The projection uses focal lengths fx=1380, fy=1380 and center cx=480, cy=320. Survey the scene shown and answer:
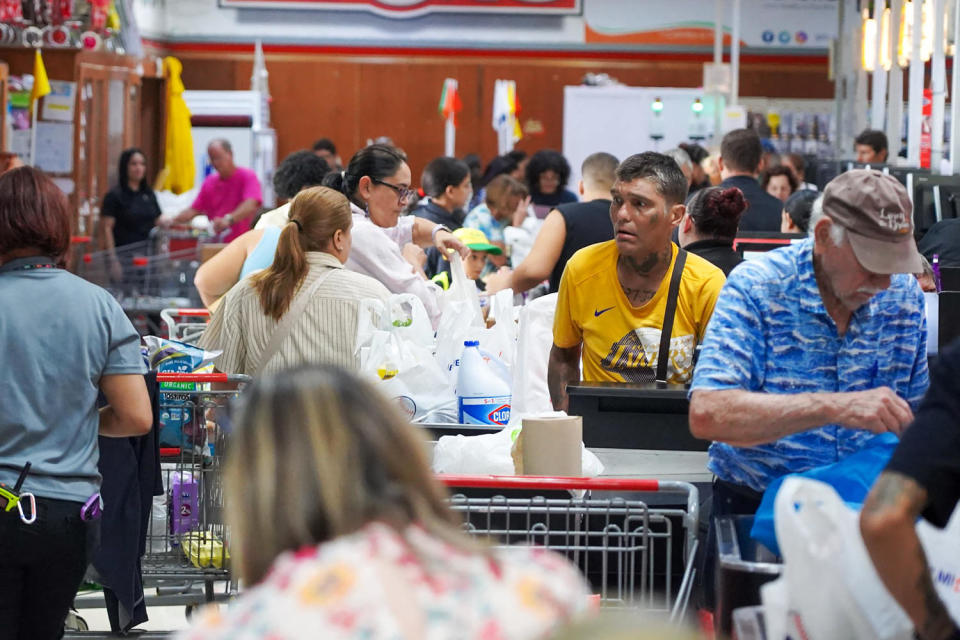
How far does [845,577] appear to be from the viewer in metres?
1.98

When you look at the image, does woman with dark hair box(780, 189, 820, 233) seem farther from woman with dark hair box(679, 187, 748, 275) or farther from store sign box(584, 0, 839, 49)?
store sign box(584, 0, 839, 49)

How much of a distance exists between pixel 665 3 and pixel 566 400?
16.3 meters

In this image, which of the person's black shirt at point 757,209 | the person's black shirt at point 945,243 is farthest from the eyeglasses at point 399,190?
the person's black shirt at point 757,209

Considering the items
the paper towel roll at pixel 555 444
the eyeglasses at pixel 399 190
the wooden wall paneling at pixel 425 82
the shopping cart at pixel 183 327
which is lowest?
the paper towel roll at pixel 555 444

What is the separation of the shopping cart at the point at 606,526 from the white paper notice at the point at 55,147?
35.6ft

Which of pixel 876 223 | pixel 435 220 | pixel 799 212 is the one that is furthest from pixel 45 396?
pixel 435 220

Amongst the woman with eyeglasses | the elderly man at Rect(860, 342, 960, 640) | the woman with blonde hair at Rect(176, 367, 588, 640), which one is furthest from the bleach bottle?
the woman with blonde hair at Rect(176, 367, 588, 640)

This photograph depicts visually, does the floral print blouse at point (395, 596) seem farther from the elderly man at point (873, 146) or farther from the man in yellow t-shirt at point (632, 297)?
the elderly man at point (873, 146)

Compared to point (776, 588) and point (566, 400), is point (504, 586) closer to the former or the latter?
point (776, 588)

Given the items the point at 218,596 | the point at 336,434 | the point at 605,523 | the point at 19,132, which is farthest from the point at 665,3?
the point at 336,434

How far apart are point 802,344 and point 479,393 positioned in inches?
59.8

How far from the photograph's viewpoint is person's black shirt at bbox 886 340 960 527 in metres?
1.83

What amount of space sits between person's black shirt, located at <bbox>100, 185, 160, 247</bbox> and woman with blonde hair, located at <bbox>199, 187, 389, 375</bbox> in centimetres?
851

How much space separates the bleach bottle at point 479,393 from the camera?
400 cm
